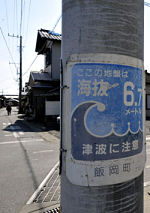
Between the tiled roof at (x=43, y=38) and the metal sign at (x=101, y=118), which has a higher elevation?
the tiled roof at (x=43, y=38)

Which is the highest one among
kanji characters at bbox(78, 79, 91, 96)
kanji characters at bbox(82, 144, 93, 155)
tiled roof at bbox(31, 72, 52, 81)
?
tiled roof at bbox(31, 72, 52, 81)

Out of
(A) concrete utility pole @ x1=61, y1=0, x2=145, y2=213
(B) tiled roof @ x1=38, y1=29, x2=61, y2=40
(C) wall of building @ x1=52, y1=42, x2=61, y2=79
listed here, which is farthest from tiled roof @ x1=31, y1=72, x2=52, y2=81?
(A) concrete utility pole @ x1=61, y1=0, x2=145, y2=213

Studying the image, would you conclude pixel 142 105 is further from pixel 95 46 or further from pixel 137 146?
pixel 95 46

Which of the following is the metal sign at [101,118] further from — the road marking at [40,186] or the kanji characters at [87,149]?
the road marking at [40,186]

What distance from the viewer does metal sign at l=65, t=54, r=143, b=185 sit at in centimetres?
143

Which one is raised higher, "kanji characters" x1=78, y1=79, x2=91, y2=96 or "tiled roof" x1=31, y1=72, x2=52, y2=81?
"tiled roof" x1=31, y1=72, x2=52, y2=81

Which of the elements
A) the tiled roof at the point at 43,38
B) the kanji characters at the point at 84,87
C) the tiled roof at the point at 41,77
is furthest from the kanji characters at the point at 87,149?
the tiled roof at the point at 43,38

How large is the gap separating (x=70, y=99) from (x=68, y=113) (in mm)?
125

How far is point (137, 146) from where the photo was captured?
159 centimetres

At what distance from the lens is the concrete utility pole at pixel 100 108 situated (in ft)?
4.70

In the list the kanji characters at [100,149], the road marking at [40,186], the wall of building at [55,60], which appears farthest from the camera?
the wall of building at [55,60]

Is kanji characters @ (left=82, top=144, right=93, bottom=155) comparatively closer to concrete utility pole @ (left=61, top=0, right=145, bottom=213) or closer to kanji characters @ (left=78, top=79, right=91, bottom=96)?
concrete utility pole @ (left=61, top=0, right=145, bottom=213)

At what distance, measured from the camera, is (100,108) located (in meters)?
1.43

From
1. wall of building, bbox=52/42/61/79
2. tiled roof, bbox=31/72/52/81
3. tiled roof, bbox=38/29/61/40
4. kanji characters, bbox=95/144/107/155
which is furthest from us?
wall of building, bbox=52/42/61/79
